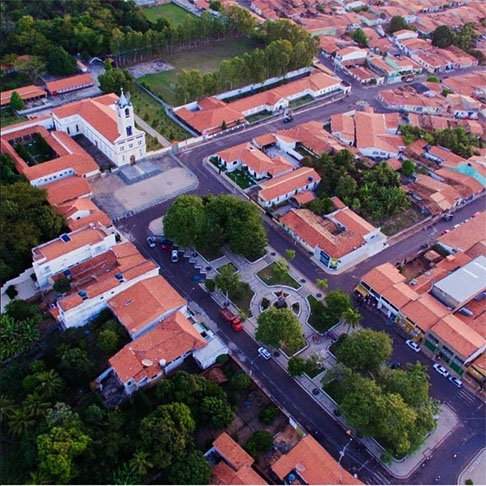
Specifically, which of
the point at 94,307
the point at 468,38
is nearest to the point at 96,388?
the point at 94,307

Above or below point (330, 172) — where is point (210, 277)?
below

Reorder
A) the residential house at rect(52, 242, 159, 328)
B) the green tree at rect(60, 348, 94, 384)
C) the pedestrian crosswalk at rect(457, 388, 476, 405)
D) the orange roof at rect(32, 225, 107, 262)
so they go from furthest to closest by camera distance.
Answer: the orange roof at rect(32, 225, 107, 262) → the residential house at rect(52, 242, 159, 328) → the pedestrian crosswalk at rect(457, 388, 476, 405) → the green tree at rect(60, 348, 94, 384)

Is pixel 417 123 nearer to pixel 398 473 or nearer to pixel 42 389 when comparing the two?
pixel 398 473

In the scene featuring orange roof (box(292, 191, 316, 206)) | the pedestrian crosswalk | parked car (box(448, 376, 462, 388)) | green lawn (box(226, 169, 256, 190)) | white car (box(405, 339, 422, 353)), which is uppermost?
orange roof (box(292, 191, 316, 206))

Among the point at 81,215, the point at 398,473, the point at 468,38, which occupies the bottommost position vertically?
the point at 398,473

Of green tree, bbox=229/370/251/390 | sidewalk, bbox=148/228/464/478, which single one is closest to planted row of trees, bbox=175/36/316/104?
sidewalk, bbox=148/228/464/478

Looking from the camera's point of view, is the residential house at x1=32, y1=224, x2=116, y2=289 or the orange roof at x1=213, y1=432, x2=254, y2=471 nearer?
the orange roof at x1=213, y1=432, x2=254, y2=471

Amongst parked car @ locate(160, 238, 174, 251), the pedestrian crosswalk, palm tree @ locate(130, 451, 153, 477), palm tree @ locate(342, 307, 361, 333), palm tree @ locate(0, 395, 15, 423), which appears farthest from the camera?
parked car @ locate(160, 238, 174, 251)

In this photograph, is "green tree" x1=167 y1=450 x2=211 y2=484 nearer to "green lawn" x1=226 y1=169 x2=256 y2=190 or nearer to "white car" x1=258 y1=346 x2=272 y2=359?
"white car" x1=258 y1=346 x2=272 y2=359
